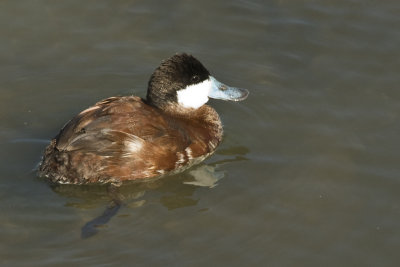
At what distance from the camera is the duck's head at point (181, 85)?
584 cm

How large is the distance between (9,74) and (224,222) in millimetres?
2820

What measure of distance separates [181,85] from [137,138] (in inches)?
29.5

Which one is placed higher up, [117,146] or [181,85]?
[181,85]

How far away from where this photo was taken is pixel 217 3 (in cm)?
771

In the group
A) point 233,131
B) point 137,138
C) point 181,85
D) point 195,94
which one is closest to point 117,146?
point 137,138

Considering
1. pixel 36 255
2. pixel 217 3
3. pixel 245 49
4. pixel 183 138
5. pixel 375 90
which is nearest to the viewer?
pixel 36 255

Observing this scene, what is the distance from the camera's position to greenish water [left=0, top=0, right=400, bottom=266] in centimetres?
490

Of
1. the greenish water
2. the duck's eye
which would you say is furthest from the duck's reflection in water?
Answer: the duck's eye

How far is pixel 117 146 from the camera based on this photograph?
5.37 m

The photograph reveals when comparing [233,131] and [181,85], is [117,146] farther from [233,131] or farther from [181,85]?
[233,131]

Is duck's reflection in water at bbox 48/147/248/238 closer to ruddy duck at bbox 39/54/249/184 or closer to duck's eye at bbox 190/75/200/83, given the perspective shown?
ruddy duck at bbox 39/54/249/184

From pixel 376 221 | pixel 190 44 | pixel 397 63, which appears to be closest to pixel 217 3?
pixel 190 44

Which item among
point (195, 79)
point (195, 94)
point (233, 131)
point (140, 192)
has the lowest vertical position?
point (140, 192)

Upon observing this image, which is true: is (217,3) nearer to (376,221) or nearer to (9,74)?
(9,74)
